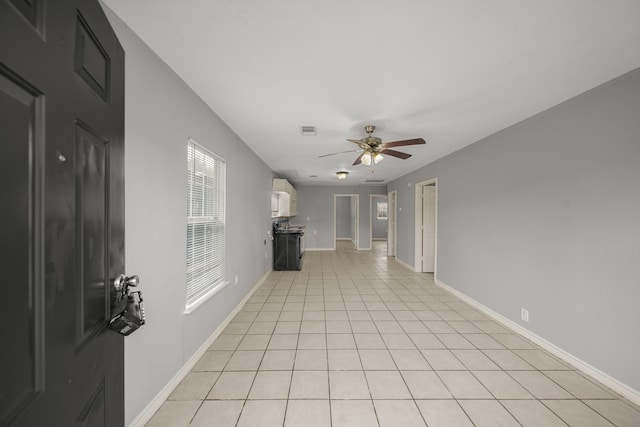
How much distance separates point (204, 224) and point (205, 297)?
2.39 ft

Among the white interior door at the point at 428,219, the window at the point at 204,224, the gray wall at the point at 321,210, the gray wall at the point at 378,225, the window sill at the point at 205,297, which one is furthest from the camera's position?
the gray wall at the point at 378,225

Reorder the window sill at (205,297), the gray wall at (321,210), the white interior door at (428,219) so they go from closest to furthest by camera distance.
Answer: the window sill at (205,297)
the white interior door at (428,219)
the gray wall at (321,210)

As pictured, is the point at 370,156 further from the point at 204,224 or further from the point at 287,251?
the point at 287,251

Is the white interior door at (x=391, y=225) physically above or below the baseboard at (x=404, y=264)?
above

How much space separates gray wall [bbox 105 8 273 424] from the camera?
154cm

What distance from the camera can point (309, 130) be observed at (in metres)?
3.22

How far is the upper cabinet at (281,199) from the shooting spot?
20.4ft

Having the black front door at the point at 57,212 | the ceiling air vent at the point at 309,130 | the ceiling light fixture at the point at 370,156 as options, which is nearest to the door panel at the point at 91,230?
the black front door at the point at 57,212

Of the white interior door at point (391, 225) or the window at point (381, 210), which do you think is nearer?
the white interior door at point (391, 225)

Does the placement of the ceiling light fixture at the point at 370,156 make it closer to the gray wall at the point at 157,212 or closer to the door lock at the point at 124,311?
the gray wall at the point at 157,212

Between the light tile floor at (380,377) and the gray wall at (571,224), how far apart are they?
37 cm

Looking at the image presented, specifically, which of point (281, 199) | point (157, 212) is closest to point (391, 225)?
point (281, 199)

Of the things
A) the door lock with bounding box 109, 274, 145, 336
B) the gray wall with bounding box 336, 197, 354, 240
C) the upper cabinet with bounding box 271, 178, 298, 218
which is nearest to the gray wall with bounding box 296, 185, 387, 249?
the upper cabinet with bounding box 271, 178, 298, 218

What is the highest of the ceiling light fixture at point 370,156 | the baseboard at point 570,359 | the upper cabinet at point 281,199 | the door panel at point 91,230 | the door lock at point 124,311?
the ceiling light fixture at point 370,156
